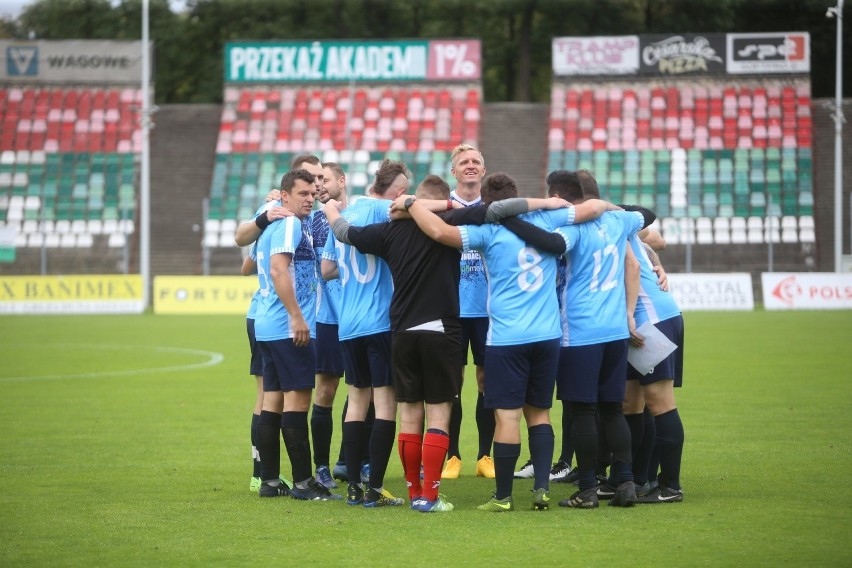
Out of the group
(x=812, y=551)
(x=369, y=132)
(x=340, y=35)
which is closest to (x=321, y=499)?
(x=812, y=551)

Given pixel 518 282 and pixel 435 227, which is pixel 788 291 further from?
pixel 435 227

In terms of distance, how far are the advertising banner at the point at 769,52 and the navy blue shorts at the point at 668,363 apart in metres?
39.0

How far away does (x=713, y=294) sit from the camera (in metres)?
31.3

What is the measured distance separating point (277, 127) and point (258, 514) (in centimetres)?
3904

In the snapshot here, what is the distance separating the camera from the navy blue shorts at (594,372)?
7988 millimetres

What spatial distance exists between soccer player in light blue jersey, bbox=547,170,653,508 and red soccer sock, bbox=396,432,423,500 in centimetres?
101

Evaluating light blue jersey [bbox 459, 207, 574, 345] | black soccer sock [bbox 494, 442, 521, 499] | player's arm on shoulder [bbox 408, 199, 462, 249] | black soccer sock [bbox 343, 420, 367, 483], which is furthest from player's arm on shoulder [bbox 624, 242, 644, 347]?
black soccer sock [bbox 343, 420, 367, 483]

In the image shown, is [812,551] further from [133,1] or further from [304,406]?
[133,1]

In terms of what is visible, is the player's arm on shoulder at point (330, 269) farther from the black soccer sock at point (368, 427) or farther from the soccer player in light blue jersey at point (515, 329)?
the soccer player in light blue jersey at point (515, 329)

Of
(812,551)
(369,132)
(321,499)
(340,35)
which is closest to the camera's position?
(812,551)

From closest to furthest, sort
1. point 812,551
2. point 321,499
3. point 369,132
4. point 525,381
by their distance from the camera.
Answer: point 812,551, point 525,381, point 321,499, point 369,132

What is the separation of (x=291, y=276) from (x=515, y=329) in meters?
1.84

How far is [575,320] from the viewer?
807cm

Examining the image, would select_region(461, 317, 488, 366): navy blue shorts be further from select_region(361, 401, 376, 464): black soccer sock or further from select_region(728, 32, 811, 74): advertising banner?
select_region(728, 32, 811, 74): advertising banner
